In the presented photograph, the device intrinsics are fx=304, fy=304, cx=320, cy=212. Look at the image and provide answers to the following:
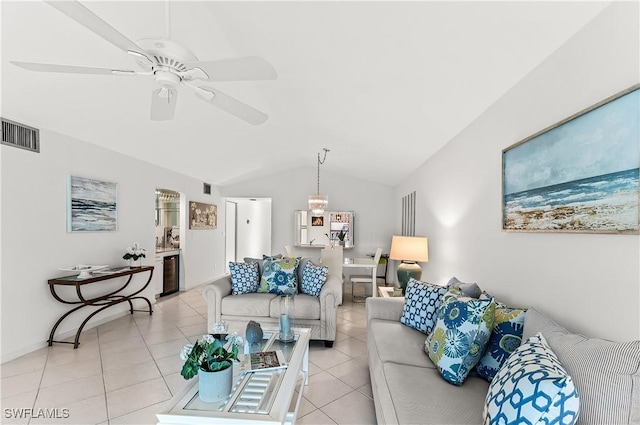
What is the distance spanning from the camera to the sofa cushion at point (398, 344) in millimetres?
1885

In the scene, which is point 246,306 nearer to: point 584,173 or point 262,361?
point 262,361

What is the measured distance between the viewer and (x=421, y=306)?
237 cm

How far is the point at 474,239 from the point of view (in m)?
2.76

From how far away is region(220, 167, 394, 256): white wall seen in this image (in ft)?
24.2

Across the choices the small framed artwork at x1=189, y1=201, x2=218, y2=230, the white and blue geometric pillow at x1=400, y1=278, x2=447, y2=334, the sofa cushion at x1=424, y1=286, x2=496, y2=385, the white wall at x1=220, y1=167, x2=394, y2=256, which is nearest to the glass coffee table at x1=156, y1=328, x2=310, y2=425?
the sofa cushion at x1=424, y1=286, x2=496, y2=385

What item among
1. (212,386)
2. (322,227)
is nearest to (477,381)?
(212,386)

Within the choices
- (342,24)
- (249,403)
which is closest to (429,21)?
(342,24)

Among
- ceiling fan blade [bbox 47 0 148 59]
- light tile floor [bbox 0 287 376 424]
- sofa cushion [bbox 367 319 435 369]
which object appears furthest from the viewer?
light tile floor [bbox 0 287 376 424]

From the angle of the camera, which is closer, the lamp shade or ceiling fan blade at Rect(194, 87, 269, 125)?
ceiling fan blade at Rect(194, 87, 269, 125)

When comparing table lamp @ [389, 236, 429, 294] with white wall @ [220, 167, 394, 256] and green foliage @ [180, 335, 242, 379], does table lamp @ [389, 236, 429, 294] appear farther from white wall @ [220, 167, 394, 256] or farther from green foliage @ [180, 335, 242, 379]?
white wall @ [220, 167, 394, 256]

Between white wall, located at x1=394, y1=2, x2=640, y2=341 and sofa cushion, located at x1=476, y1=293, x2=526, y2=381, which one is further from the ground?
white wall, located at x1=394, y1=2, x2=640, y2=341

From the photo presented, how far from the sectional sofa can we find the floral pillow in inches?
55.9

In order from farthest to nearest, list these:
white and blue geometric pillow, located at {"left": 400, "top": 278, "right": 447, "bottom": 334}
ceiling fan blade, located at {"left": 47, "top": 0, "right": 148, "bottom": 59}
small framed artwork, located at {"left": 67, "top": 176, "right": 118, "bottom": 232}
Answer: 1. small framed artwork, located at {"left": 67, "top": 176, "right": 118, "bottom": 232}
2. white and blue geometric pillow, located at {"left": 400, "top": 278, "right": 447, "bottom": 334}
3. ceiling fan blade, located at {"left": 47, "top": 0, "right": 148, "bottom": 59}

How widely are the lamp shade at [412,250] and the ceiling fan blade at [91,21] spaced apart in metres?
3.27
